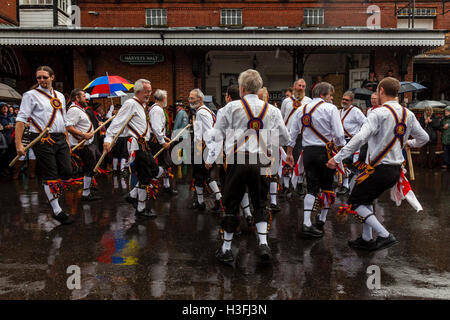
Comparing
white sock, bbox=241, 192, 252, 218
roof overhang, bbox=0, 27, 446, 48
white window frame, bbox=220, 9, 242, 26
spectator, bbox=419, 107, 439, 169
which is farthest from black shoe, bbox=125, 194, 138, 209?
white window frame, bbox=220, 9, 242, 26

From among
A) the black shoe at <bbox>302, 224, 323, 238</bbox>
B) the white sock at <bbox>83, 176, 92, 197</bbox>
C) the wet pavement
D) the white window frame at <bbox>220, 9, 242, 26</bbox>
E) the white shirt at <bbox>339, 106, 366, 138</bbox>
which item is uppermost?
the white window frame at <bbox>220, 9, 242, 26</bbox>

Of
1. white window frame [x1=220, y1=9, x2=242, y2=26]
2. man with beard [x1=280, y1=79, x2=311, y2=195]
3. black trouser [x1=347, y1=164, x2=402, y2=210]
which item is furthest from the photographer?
white window frame [x1=220, y1=9, x2=242, y2=26]

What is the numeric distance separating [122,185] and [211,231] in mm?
→ 4242

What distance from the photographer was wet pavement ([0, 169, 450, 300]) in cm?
347

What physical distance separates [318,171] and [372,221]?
3.41ft

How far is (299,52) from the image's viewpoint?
14133 mm

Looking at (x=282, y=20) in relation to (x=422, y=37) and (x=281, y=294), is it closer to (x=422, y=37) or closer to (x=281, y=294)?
(x=422, y=37)

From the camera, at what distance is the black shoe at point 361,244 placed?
15.0 feet

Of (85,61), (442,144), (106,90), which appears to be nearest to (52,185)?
(106,90)

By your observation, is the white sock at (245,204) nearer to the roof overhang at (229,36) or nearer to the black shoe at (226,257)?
the black shoe at (226,257)

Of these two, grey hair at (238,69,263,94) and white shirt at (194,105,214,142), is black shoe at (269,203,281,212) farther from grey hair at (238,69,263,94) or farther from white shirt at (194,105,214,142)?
grey hair at (238,69,263,94)

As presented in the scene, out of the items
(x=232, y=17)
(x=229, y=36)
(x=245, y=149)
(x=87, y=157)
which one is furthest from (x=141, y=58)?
(x=245, y=149)

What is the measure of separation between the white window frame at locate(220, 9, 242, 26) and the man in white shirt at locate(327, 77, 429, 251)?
16.1 m

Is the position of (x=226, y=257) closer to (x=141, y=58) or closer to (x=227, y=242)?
(x=227, y=242)
